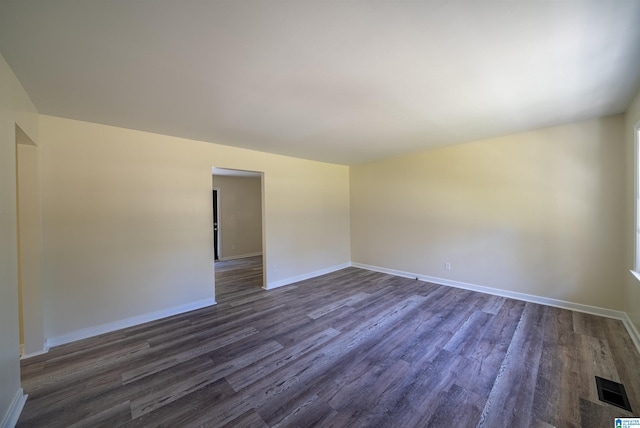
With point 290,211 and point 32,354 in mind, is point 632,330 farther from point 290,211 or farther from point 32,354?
point 32,354

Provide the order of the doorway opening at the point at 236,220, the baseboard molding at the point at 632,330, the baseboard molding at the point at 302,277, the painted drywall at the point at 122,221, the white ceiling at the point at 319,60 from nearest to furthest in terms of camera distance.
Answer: the white ceiling at the point at 319,60, the baseboard molding at the point at 632,330, the painted drywall at the point at 122,221, the baseboard molding at the point at 302,277, the doorway opening at the point at 236,220

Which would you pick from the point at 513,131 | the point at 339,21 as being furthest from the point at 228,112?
the point at 513,131

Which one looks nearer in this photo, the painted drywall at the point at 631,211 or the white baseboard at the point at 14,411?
the white baseboard at the point at 14,411

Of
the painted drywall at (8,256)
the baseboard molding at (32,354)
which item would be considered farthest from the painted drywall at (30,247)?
the painted drywall at (8,256)

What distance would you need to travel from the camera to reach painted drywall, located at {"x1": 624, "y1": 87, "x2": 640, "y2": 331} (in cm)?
239

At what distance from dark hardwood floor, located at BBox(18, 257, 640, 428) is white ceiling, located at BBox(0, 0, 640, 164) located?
8.22 ft

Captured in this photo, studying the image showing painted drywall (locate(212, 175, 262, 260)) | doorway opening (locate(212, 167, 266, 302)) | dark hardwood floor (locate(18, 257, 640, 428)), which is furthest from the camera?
painted drywall (locate(212, 175, 262, 260))

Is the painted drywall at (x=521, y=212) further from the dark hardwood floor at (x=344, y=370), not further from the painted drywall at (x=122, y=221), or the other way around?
the painted drywall at (x=122, y=221)

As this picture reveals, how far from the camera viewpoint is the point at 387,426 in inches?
61.1

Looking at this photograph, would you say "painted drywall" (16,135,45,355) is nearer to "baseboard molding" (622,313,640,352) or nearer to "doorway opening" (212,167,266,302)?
"doorway opening" (212,167,266,302)

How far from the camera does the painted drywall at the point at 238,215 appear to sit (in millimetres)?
7254

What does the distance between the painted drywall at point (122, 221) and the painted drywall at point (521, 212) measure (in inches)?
128

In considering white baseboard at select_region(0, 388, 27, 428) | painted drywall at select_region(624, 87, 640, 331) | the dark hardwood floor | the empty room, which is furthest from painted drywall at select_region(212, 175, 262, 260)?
painted drywall at select_region(624, 87, 640, 331)

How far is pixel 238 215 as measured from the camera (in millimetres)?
7582
